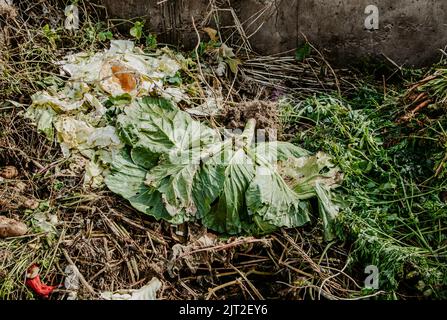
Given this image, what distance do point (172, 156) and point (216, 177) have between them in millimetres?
386

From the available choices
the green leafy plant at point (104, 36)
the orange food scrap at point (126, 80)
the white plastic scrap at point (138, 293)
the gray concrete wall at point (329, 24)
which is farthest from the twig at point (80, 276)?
the gray concrete wall at point (329, 24)

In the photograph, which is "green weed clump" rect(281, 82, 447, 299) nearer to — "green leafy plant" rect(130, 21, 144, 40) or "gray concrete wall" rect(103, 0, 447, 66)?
"gray concrete wall" rect(103, 0, 447, 66)

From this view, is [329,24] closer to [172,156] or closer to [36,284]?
[172,156]

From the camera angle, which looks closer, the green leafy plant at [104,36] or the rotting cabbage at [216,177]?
the rotting cabbage at [216,177]

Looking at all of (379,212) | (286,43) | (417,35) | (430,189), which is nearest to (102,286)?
(379,212)

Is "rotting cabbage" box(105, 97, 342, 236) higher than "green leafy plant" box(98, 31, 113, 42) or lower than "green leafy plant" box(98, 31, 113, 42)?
lower

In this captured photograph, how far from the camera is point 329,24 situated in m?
4.82

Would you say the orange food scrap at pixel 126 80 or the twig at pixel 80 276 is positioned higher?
the orange food scrap at pixel 126 80

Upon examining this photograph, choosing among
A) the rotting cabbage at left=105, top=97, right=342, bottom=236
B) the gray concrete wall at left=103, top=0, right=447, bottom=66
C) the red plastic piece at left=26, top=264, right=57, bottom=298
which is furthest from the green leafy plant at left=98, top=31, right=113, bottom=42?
the red plastic piece at left=26, top=264, right=57, bottom=298

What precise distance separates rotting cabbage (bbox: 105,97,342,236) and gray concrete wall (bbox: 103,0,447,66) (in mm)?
1358

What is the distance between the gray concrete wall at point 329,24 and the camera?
15.3 ft

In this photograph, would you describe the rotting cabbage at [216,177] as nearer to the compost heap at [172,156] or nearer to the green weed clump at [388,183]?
the compost heap at [172,156]

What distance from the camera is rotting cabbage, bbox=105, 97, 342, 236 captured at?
3.64m

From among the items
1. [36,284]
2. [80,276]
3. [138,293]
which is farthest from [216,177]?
[36,284]
